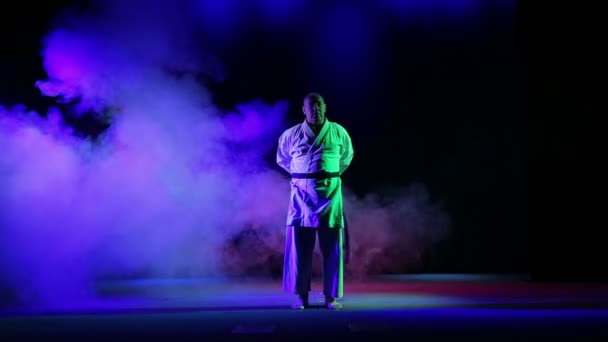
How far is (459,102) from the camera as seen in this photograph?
760cm

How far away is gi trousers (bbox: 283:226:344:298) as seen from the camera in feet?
15.5

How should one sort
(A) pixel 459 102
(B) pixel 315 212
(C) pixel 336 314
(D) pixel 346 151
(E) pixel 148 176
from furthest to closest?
1. (A) pixel 459 102
2. (E) pixel 148 176
3. (D) pixel 346 151
4. (B) pixel 315 212
5. (C) pixel 336 314

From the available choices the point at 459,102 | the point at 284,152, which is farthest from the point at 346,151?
the point at 459,102

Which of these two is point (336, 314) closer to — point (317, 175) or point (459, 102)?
point (317, 175)

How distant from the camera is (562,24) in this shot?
22.5ft

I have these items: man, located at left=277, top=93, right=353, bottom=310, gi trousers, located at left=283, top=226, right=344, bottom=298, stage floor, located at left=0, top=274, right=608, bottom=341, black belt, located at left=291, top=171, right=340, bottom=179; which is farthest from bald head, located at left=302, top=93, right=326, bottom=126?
stage floor, located at left=0, top=274, right=608, bottom=341

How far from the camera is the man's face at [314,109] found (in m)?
4.75

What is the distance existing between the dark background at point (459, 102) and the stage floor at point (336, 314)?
3.57ft

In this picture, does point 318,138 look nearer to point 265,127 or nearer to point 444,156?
point 265,127

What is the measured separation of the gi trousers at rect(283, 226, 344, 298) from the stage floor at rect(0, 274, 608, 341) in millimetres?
176

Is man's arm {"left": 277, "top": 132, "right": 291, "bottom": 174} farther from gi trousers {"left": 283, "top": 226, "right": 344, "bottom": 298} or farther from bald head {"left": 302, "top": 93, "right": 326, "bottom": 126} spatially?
gi trousers {"left": 283, "top": 226, "right": 344, "bottom": 298}

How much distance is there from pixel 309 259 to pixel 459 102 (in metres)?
3.52

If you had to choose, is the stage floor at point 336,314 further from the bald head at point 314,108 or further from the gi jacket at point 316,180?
the bald head at point 314,108

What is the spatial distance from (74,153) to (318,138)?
3.21 m
